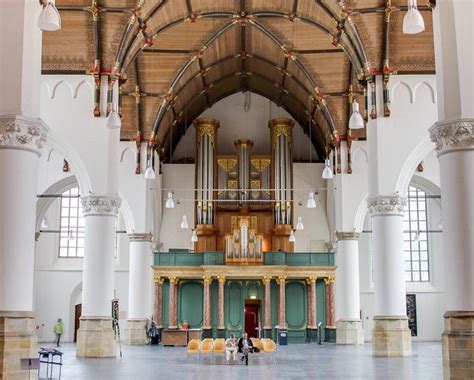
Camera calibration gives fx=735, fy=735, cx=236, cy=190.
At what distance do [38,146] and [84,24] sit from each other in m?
10.9

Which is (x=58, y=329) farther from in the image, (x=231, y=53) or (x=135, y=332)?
(x=231, y=53)

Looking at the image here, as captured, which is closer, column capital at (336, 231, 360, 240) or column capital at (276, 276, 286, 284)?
column capital at (336, 231, 360, 240)

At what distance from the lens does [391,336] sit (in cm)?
2481

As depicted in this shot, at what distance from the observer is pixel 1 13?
50.1 ft

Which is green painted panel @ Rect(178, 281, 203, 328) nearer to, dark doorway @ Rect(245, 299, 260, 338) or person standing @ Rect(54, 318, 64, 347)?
dark doorway @ Rect(245, 299, 260, 338)

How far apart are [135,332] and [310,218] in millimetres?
12190

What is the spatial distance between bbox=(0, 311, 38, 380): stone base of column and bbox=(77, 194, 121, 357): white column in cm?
1023

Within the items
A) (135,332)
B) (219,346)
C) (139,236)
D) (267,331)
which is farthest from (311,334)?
(219,346)

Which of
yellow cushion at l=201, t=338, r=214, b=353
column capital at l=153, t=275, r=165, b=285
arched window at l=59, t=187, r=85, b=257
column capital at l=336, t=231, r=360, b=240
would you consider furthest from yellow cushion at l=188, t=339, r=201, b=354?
arched window at l=59, t=187, r=85, b=257

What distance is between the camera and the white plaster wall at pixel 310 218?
1641 inches

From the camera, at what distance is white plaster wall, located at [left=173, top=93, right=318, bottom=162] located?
43438 mm

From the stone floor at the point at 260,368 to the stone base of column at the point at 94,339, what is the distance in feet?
1.66

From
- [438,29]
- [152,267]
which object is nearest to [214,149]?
[152,267]

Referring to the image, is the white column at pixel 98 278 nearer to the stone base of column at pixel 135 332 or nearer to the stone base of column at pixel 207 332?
the stone base of column at pixel 135 332
